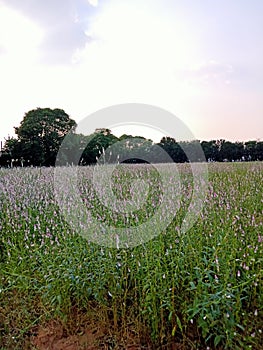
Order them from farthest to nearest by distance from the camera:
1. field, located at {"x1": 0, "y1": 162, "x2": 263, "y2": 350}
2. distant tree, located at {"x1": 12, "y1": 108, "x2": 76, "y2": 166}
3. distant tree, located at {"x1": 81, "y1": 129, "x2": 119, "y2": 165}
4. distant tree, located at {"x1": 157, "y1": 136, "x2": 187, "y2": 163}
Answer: distant tree, located at {"x1": 12, "y1": 108, "x2": 76, "y2": 166}, distant tree, located at {"x1": 157, "y1": 136, "x2": 187, "y2": 163}, distant tree, located at {"x1": 81, "y1": 129, "x2": 119, "y2": 165}, field, located at {"x1": 0, "y1": 162, "x2": 263, "y2": 350}

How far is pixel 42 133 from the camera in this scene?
25.8 meters

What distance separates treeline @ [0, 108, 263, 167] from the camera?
1141cm

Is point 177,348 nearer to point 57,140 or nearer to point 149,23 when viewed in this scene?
point 149,23

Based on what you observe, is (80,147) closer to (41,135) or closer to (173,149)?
(173,149)

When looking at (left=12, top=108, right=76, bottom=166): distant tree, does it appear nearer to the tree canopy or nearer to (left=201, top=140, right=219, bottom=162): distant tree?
the tree canopy

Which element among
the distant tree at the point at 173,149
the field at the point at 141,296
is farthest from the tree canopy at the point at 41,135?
the field at the point at 141,296

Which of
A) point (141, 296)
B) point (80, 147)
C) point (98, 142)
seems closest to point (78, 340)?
point (141, 296)

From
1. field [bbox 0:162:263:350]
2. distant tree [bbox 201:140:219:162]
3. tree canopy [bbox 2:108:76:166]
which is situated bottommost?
field [bbox 0:162:263:350]

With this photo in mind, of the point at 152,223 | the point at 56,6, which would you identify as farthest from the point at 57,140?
the point at 152,223

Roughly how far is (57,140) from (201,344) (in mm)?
24446

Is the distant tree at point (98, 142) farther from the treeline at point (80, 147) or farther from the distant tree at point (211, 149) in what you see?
the distant tree at point (211, 149)

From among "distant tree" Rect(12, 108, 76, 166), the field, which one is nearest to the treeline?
"distant tree" Rect(12, 108, 76, 166)

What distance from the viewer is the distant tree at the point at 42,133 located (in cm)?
2211

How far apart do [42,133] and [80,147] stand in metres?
9.46
